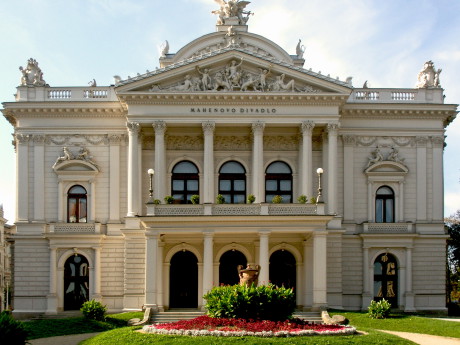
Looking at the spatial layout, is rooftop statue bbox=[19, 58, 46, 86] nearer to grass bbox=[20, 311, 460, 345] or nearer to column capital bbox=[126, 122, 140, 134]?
column capital bbox=[126, 122, 140, 134]

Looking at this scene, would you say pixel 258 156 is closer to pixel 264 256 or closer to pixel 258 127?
pixel 258 127

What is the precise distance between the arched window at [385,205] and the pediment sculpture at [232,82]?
8.30 metres

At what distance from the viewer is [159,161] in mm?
42469

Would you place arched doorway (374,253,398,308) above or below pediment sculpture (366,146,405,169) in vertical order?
below

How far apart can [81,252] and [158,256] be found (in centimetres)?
651

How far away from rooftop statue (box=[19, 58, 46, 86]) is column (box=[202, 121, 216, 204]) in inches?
459

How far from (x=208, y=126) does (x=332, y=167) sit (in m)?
8.13

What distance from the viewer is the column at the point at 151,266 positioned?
127 ft

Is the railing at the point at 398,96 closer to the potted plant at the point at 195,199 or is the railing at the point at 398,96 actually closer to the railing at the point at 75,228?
the potted plant at the point at 195,199

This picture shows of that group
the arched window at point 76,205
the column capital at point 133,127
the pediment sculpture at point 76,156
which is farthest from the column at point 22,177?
the column capital at point 133,127

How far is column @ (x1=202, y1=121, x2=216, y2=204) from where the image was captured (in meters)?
42.4

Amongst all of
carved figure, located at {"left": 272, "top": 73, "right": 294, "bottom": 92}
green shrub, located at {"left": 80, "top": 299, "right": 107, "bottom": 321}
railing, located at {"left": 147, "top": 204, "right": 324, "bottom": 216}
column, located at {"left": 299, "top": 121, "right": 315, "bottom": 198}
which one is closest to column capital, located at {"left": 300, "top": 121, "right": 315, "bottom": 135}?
column, located at {"left": 299, "top": 121, "right": 315, "bottom": 198}

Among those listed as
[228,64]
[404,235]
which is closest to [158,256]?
[228,64]

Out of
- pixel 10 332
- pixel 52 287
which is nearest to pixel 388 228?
pixel 52 287
